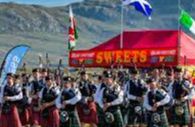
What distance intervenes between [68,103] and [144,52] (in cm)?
946

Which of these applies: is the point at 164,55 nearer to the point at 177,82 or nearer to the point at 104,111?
the point at 177,82

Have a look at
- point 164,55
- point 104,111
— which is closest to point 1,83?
point 104,111

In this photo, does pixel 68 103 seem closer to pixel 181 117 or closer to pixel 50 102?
pixel 50 102

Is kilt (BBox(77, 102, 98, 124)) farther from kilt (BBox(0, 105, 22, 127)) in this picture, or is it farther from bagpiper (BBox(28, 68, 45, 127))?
kilt (BBox(0, 105, 22, 127))

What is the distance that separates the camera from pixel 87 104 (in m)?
19.6

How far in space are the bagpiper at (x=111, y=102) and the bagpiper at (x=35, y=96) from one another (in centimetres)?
319

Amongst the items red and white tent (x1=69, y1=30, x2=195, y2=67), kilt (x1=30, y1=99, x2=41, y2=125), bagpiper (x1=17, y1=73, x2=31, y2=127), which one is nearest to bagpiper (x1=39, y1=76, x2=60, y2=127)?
bagpiper (x1=17, y1=73, x2=31, y2=127)

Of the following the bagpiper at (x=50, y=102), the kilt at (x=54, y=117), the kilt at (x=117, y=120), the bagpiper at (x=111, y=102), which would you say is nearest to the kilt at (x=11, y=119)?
the bagpiper at (x=50, y=102)

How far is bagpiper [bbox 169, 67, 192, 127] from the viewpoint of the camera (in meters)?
17.9

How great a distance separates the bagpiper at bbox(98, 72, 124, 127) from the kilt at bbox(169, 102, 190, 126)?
215 cm

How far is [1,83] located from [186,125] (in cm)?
453

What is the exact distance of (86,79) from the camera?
65.3 feet

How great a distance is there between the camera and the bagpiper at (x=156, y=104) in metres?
16.2

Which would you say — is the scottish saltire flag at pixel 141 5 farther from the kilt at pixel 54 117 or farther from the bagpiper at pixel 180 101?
the kilt at pixel 54 117
